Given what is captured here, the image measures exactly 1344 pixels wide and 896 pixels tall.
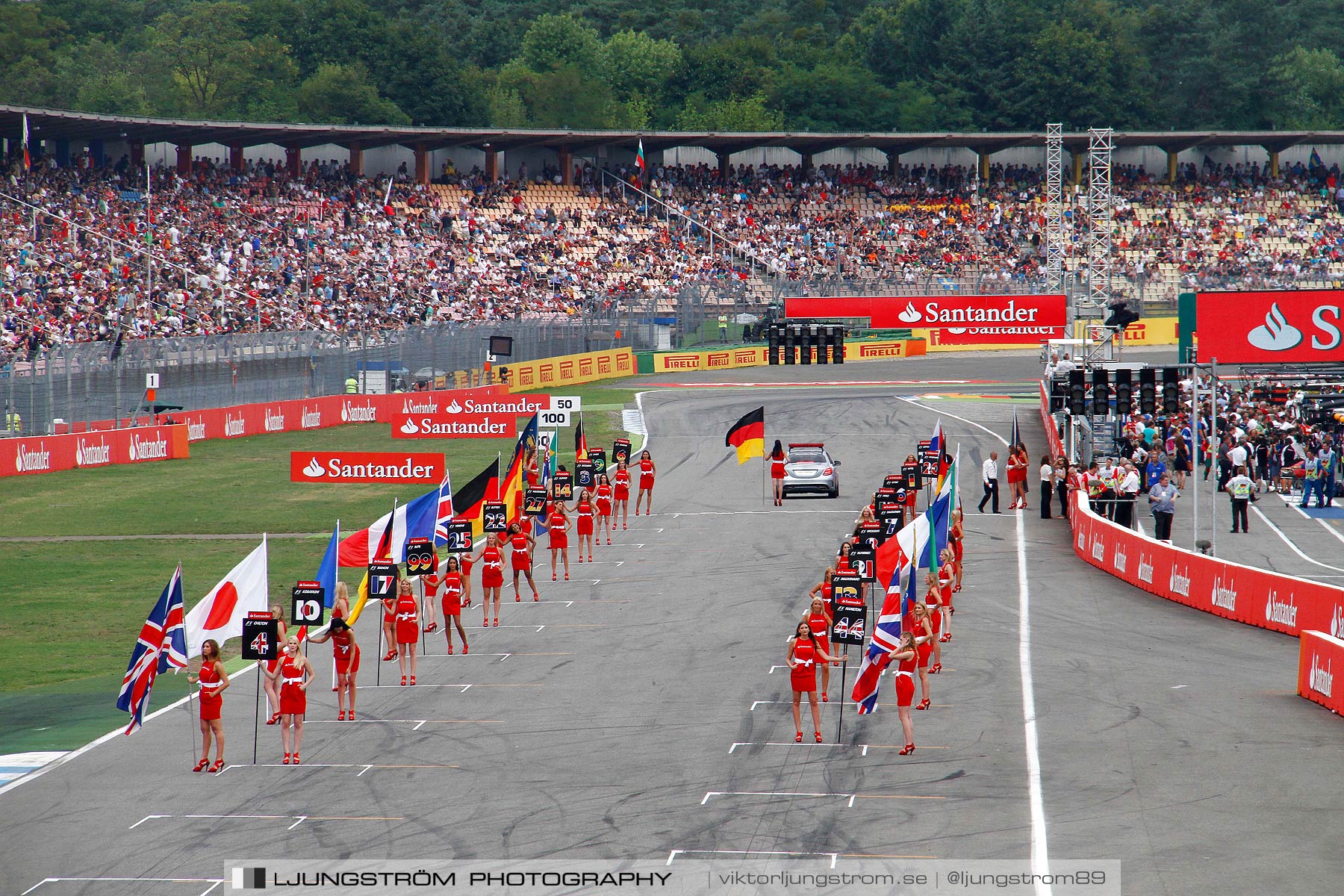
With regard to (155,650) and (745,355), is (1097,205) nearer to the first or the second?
(745,355)

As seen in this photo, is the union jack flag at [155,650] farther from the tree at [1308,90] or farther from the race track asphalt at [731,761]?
the tree at [1308,90]

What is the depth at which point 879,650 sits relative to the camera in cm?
1723

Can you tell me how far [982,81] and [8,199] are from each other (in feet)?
260

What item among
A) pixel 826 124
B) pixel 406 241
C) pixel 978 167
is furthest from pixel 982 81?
pixel 406 241

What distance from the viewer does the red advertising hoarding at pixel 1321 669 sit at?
17750 millimetres

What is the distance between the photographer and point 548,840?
45.2 feet

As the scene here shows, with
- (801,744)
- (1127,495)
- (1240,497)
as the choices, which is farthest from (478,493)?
(1240,497)

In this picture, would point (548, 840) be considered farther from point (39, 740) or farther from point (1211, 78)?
point (1211, 78)

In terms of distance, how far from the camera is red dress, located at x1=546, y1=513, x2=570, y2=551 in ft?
90.0

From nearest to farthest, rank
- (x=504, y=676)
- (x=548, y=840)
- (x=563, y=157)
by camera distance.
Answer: (x=548, y=840)
(x=504, y=676)
(x=563, y=157)

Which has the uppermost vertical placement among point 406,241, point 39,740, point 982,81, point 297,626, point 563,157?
point 982,81

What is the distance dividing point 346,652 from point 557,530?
376 inches

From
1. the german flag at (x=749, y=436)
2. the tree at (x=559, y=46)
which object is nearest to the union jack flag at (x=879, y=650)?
the german flag at (x=749, y=436)

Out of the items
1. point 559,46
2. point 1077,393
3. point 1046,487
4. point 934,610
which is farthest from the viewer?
point 559,46
